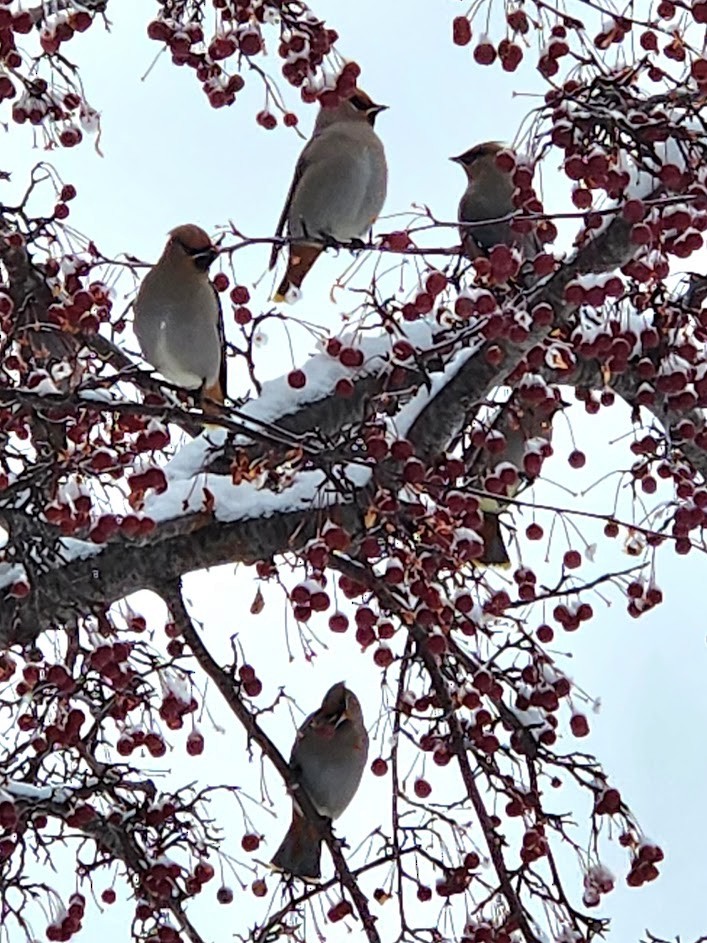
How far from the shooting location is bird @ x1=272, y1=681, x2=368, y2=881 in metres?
3.33

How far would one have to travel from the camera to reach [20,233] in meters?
3.03

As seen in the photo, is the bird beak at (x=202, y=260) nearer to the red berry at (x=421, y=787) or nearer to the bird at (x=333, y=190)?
the bird at (x=333, y=190)

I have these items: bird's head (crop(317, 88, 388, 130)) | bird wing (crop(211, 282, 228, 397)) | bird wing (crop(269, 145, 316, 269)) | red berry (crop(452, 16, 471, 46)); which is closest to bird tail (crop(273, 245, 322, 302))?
bird wing (crop(269, 145, 316, 269))

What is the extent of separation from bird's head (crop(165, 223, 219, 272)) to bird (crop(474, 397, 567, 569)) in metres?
0.83

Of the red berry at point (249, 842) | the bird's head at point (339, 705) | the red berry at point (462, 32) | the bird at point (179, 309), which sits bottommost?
the red berry at point (249, 842)

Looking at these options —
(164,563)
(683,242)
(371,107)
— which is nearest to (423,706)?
(164,563)

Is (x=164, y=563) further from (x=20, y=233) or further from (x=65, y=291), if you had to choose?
(x=20, y=233)

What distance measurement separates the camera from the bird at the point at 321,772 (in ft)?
10.9

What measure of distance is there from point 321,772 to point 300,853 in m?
0.21

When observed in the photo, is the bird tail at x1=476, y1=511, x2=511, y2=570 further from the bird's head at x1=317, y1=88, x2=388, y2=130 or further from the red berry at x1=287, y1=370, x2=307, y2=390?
the bird's head at x1=317, y1=88, x2=388, y2=130

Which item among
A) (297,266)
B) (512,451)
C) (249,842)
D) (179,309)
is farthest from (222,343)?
(249,842)

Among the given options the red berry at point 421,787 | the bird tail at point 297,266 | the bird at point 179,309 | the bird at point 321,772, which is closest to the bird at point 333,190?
the bird tail at point 297,266

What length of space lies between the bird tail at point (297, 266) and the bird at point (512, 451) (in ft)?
2.54

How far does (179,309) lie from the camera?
3.30m
